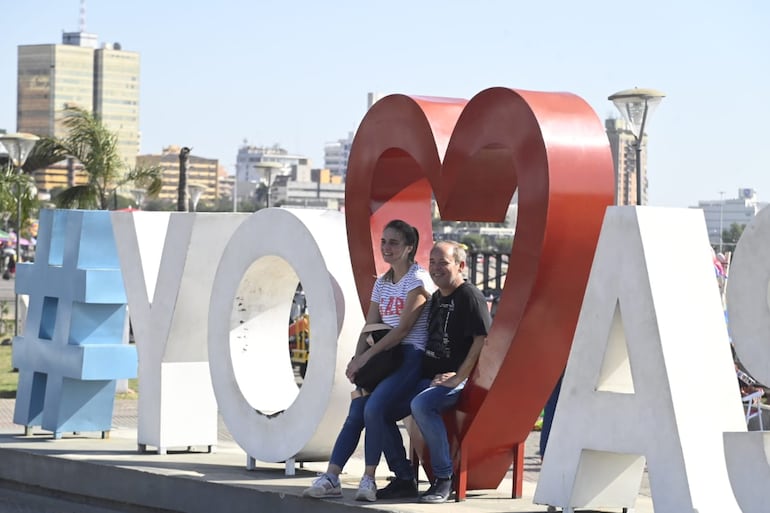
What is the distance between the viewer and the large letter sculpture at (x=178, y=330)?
33.5 ft

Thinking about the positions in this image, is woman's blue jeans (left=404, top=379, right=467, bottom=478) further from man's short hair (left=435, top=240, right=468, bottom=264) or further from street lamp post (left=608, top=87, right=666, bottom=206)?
street lamp post (left=608, top=87, right=666, bottom=206)

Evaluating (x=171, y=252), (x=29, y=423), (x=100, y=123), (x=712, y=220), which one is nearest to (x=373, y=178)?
(x=171, y=252)

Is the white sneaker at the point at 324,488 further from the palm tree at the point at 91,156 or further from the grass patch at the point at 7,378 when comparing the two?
the palm tree at the point at 91,156

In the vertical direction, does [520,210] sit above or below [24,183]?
below

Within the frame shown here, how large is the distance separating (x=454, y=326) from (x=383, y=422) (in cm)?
72

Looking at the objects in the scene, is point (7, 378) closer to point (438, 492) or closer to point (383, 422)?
point (383, 422)

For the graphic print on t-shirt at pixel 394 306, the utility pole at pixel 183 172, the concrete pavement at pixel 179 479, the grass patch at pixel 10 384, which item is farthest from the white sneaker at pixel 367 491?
the utility pole at pixel 183 172

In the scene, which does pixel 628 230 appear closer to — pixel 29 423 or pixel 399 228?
pixel 399 228

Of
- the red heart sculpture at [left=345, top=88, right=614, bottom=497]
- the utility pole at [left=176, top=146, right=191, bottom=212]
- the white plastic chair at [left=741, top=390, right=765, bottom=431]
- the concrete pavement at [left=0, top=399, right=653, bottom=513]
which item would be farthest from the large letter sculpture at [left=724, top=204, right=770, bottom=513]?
the utility pole at [left=176, top=146, right=191, bottom=212]

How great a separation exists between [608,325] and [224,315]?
3.51m

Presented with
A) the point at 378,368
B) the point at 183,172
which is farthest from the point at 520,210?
the point at 183,172

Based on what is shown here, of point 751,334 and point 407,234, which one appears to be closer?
point 751,334

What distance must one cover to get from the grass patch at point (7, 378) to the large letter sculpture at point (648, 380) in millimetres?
9270

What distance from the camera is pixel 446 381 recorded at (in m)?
7.98
